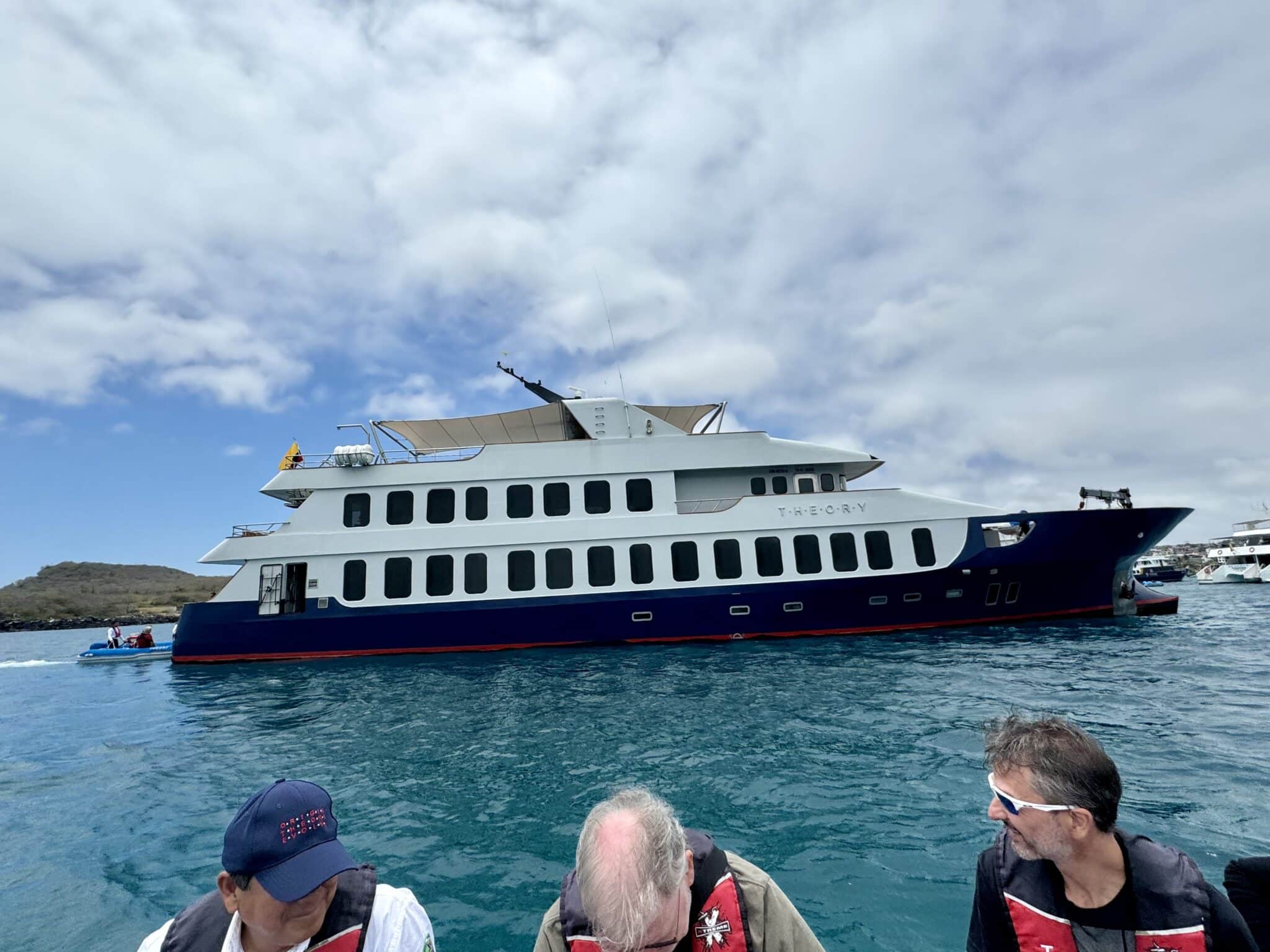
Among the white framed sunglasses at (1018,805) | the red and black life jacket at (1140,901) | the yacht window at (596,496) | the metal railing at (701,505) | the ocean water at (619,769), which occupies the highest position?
the yacht window at (596,496)

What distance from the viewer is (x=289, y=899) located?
184cm

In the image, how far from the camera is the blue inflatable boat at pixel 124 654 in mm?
21969

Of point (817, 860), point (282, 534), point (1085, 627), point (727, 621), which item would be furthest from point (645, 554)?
point (817, 860)

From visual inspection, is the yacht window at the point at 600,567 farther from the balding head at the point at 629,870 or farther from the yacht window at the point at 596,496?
the balding head at the point at 629,870

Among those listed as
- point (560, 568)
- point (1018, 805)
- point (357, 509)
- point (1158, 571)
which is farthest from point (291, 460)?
point (1158, 571)

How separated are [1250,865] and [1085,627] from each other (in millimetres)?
16615

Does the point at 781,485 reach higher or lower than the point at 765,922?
higher

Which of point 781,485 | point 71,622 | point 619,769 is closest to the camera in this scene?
point 619,769

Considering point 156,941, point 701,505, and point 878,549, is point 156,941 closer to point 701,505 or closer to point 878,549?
point 701,505

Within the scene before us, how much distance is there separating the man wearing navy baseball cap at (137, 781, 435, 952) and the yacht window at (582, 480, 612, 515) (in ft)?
49.6

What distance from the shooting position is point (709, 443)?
1752cm

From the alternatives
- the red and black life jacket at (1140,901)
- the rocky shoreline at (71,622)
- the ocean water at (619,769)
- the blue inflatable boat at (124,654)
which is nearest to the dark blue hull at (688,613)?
the ocean water at (619,769)

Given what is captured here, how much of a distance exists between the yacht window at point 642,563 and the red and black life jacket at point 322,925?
48.3ft

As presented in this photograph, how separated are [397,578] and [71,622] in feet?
259
